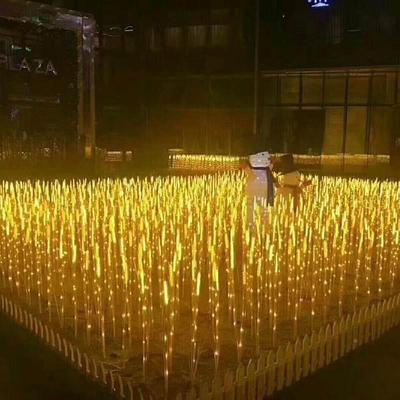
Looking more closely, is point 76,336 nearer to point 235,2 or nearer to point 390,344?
point 390,344

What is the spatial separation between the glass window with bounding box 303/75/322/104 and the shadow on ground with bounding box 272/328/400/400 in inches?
816

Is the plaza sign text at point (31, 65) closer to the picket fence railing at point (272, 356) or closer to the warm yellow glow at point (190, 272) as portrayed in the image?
the warm yellow glow at point (190, 272)

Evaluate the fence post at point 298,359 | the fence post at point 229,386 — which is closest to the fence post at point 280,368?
the fence post at point 298,359

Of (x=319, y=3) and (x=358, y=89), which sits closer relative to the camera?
(x=358, y=89)

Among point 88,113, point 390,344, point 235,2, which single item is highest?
point 235,2

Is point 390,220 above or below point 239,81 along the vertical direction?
below

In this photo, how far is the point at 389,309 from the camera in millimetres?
5816

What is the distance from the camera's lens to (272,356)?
14.5ft

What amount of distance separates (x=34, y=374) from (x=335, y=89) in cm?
2184

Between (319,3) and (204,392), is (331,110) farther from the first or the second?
(204,392)

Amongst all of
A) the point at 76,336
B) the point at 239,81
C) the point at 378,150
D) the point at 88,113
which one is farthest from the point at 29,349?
the point at 239,81

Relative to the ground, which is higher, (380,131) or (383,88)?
(383,88)

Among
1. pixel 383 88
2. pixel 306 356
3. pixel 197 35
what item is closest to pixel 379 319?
pixel 306 356

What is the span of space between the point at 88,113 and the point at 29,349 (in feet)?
42.5
